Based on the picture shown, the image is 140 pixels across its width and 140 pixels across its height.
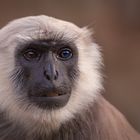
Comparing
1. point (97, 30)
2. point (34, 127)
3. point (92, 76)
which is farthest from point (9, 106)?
point (97, 30)

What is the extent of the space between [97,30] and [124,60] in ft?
2.01

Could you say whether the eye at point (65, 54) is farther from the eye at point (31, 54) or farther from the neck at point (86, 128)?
the neck at point (86, 128)

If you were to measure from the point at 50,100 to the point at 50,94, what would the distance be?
0.06 metres

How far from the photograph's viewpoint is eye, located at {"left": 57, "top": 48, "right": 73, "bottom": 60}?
23.3 feet

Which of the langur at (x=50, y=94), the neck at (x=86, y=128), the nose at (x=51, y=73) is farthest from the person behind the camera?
the neck at (x=86, y=128)

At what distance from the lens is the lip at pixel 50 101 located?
683 cm

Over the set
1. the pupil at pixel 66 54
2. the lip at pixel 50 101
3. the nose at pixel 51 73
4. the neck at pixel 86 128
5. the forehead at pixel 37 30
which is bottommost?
the neck at pixel 86 128

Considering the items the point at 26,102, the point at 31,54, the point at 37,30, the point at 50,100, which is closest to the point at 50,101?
the point at 50,100

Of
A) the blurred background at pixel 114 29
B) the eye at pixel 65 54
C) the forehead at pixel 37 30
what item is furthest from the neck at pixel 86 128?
the blurred background at pixel 114 29

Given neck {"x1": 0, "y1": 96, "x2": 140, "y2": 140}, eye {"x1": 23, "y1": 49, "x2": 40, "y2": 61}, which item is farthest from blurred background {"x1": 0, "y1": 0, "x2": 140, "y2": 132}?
eye {"x1": 23, "y1": 49, "x2": 40, "y2": 61}

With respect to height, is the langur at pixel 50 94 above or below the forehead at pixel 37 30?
below

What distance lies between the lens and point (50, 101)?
6844mm

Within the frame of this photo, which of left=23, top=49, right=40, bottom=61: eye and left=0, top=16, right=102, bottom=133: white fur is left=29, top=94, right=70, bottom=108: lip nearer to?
left=0, top=16, right=102, bottom=133: white fur

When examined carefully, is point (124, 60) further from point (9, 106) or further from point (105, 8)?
point (9, 106)
